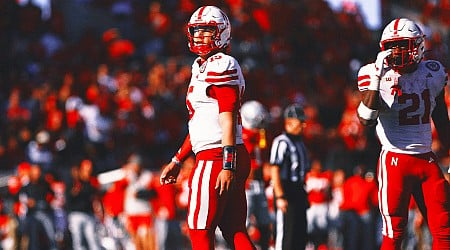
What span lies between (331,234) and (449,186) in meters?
9.61

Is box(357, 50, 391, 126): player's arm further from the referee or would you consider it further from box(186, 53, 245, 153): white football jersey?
the referee

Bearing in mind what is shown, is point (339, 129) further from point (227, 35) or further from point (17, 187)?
point (227, 35)

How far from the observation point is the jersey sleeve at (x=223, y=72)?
20.4 ft

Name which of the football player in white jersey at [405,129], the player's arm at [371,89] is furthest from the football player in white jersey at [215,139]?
the football player in white jersey at [405,129]

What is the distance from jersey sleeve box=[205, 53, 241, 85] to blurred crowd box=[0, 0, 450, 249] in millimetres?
4723

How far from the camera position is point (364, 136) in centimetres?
1984

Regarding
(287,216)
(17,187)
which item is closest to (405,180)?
(287,216)

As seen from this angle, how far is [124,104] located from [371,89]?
35.4ft

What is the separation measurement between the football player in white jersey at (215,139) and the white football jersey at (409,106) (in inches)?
51.3

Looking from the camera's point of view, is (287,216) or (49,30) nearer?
(287,216)

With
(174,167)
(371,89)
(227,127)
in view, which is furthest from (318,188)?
(227,127)

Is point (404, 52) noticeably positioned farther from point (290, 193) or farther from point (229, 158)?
point (290, 193)

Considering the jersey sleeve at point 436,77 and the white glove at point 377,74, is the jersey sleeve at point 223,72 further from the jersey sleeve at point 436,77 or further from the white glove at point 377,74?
the jersey sleeve at point 436,77

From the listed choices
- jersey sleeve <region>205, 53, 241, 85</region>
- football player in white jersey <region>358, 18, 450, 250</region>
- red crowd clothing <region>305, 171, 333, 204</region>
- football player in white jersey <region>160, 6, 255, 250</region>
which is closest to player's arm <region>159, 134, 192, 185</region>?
football player in white jersey <region>160, 6, 255, 250</region>
